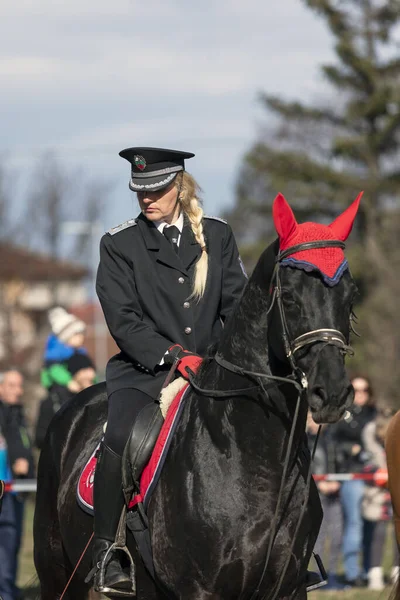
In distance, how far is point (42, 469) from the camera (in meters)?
7.48

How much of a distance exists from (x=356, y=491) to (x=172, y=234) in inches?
280

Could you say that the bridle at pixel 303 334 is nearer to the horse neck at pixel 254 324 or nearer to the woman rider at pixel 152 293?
the horse neck at pixel 254 324

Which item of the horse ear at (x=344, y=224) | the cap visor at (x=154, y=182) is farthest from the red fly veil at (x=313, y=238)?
the cap visor at (x=154, y=182)

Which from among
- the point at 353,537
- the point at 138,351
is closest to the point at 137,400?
the point at 138,351

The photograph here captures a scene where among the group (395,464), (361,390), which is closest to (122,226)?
(395,464)

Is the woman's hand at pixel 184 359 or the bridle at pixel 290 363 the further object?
the woman's hand at pixel 184 359

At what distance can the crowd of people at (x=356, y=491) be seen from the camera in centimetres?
1253

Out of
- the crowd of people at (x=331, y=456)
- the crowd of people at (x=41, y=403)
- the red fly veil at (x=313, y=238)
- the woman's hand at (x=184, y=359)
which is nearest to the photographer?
the red fly veil at (x=313, y=238)

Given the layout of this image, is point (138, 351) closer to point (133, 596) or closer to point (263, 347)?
point (263, 347)

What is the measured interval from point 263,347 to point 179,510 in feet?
3.11

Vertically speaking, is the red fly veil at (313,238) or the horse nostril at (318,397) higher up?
the red fly veil at (313,238)

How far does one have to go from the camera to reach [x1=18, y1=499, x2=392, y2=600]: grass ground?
9491 millimetres

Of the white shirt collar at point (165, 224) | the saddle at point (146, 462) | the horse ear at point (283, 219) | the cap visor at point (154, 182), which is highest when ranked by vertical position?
the cap visor at point (154, 182)

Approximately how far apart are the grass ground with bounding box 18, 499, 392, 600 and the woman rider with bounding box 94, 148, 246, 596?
205 cm
